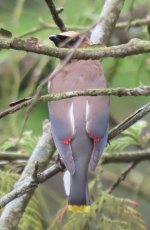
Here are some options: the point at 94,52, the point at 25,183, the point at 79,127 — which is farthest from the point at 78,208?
the point at 94,52

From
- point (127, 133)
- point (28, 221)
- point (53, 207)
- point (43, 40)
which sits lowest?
point (53, 207)

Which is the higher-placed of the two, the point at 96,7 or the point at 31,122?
the point at 96,7

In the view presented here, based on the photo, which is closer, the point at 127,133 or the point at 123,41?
the point at 127,133

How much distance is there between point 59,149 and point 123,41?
181 centimetres

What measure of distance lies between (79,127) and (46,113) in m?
1.46

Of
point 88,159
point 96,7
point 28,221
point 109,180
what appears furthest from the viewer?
point 109,180

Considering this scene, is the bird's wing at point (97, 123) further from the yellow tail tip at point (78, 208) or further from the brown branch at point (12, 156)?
the brown branch at point (12, 156)

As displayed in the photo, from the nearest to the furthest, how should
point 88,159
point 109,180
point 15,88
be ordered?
point 88,159, point 15,88, point 109,180

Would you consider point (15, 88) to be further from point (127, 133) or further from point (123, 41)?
point (123, 41)

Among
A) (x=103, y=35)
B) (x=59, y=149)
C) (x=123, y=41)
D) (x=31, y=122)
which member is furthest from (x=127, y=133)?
(x=123, y=41)

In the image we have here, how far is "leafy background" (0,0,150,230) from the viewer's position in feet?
9.70

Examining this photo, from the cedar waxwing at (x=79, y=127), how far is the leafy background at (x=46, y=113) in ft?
0.50

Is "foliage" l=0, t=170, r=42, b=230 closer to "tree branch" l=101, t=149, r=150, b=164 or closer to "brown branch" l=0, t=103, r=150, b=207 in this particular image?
"brown branch" l=0, t=103, r=150, b=207

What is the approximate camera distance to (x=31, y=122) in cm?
421
